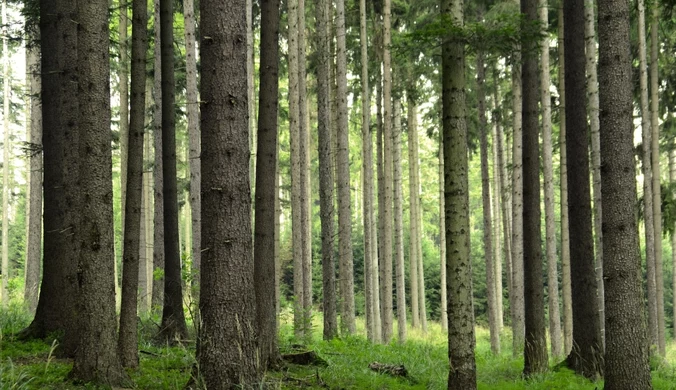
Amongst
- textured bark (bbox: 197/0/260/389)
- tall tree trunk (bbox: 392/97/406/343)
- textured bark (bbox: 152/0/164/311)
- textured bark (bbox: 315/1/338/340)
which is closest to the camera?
textured bark (bbox: 197/0/260/389)

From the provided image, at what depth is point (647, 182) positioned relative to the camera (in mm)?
14422

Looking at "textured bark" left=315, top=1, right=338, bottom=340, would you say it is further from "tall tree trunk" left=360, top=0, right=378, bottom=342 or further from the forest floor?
"tall tree trunk" left=360, top=0, right=378, bottom=342

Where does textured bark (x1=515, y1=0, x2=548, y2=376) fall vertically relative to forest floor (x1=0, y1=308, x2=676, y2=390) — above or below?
above

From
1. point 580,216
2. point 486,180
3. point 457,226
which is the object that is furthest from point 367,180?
point 457,226

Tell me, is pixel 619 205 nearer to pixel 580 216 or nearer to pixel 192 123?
pixel 580 216

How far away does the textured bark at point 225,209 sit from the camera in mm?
5363

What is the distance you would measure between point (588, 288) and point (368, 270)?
9286mm

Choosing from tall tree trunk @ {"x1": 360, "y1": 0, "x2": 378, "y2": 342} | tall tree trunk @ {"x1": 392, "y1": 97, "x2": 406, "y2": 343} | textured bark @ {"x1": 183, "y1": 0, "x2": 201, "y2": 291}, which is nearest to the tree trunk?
textured bark @ {"x1": 183, "y1": 0, "x2": 201, "y2": 291}

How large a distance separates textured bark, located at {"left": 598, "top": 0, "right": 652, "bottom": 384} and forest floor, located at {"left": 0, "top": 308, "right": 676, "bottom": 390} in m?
0.95

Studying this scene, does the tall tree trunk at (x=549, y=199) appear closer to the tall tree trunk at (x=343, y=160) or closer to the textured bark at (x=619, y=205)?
the tall tree trunk at (x=343, y=160)

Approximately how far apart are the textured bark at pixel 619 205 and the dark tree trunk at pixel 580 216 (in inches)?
124

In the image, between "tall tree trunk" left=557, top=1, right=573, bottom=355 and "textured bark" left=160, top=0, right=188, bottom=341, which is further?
"tall tree trunk" left=557, top=1, right=573, bottom=355

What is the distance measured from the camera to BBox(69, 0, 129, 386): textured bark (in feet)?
19.5

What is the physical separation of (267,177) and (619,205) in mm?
4379
